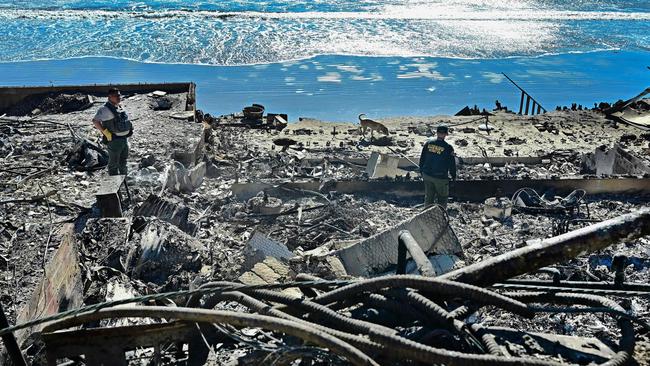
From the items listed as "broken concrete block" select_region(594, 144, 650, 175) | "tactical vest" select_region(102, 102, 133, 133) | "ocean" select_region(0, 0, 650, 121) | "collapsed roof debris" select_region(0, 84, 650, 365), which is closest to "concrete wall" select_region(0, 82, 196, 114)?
"collapsed roof debris" select_region(0, 84, 650, 365)

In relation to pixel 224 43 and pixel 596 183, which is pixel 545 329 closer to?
pixel 596 183

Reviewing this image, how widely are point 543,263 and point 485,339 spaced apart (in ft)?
2.26

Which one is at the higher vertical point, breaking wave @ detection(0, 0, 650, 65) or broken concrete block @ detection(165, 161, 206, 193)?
breaking wave @ detection(0, 0, 650, 65)

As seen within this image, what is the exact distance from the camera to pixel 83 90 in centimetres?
1653

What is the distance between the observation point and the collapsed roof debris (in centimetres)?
284

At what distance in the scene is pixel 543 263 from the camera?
3094 mm

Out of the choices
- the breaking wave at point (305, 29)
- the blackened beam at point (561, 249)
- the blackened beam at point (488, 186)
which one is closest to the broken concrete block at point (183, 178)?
the blackened beam at point (488, 186)

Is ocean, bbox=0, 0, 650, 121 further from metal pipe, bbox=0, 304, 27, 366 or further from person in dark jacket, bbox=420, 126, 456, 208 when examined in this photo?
metal pipe, bbox=0, 304, 27, 366

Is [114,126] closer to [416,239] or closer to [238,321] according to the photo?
[416,239]

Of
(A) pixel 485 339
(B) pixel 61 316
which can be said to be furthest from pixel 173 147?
(A) pixel 485 339

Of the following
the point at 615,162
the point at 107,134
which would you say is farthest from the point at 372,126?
the point at 107,134

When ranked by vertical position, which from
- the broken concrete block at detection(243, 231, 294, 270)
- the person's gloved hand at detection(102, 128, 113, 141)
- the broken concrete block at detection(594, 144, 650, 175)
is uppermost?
the person's gloved hand at detection(102, 128, 113, 141)

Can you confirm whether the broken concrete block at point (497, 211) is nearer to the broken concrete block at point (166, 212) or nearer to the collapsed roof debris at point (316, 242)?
the collapsed roof debris at point (316, 242)

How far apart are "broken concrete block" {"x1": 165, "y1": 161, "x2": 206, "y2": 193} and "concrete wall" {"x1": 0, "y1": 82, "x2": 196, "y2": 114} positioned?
454 cm
